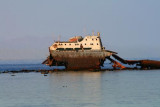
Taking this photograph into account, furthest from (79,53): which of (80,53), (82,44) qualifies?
(82,44)

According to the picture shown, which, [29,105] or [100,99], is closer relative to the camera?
Result: [29,105]

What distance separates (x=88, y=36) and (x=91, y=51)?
170 inches

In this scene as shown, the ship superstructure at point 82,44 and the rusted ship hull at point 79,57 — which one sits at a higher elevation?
the ship superstructure at point 82,44

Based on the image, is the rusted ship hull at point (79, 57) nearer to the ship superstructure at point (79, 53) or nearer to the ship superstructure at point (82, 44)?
the ship superstructure at point (79, 53)

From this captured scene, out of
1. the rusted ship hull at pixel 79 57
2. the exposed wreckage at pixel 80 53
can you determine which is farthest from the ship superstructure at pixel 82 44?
the rusted ship hull at pixel 79 57

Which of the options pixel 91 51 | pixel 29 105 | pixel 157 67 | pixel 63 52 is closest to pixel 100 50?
pixel 91 51

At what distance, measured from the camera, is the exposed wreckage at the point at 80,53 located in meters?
102

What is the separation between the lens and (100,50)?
338 feet

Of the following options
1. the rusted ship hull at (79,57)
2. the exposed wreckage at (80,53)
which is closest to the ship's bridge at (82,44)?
the exposed wreckage at (80,53)

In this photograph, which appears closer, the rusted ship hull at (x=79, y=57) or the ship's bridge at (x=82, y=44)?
the rusted ship hull at (x=79, y=57)

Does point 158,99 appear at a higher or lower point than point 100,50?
lower

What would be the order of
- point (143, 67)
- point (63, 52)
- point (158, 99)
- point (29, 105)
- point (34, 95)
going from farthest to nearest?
1. point (143, 67)
2. point (63, 52)
3. point (34, 95)
4. point (158, 99)
5. point (29, 105)

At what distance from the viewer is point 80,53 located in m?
102

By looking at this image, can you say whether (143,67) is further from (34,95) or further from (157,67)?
(34,95)
